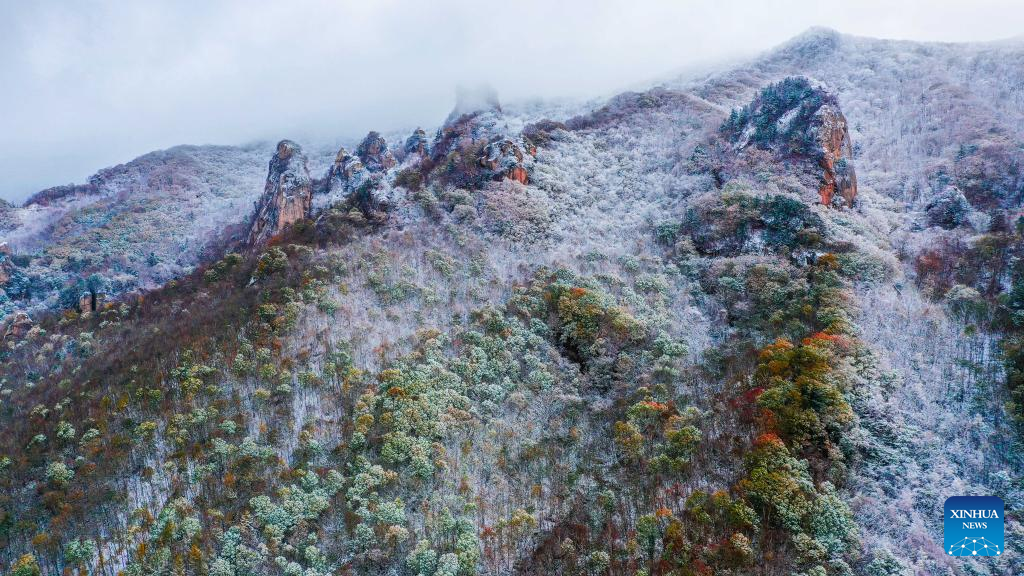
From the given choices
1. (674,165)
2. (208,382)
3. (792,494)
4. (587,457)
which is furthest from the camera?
(674,165)

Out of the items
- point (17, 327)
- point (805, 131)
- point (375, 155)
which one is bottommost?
point (17, 327)

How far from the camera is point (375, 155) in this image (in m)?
103

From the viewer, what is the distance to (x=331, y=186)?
89438mm

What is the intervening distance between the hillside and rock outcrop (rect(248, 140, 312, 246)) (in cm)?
2543

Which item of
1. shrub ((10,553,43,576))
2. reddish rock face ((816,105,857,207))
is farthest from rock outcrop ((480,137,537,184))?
shrub ((10,553,43,576))

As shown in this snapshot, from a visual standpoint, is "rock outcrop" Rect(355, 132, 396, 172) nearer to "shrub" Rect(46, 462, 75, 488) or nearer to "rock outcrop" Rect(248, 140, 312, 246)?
"rock outcrop" Rect(248, 140, 312, 246)

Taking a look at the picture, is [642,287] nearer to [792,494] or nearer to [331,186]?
[792,494]

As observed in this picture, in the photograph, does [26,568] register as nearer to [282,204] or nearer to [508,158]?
[508,158]

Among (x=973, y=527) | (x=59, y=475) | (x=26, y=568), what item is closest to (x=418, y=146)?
(x=59, y=475)

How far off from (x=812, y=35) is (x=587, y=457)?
135904 millimetres

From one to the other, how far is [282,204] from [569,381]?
70.6 metres

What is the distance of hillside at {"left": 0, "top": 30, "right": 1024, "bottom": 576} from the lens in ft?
85.3

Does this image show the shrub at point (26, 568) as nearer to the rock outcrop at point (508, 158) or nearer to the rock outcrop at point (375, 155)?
the rock outcrop at point (508, 158)

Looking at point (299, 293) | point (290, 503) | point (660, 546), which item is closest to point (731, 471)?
point (660, 546)
